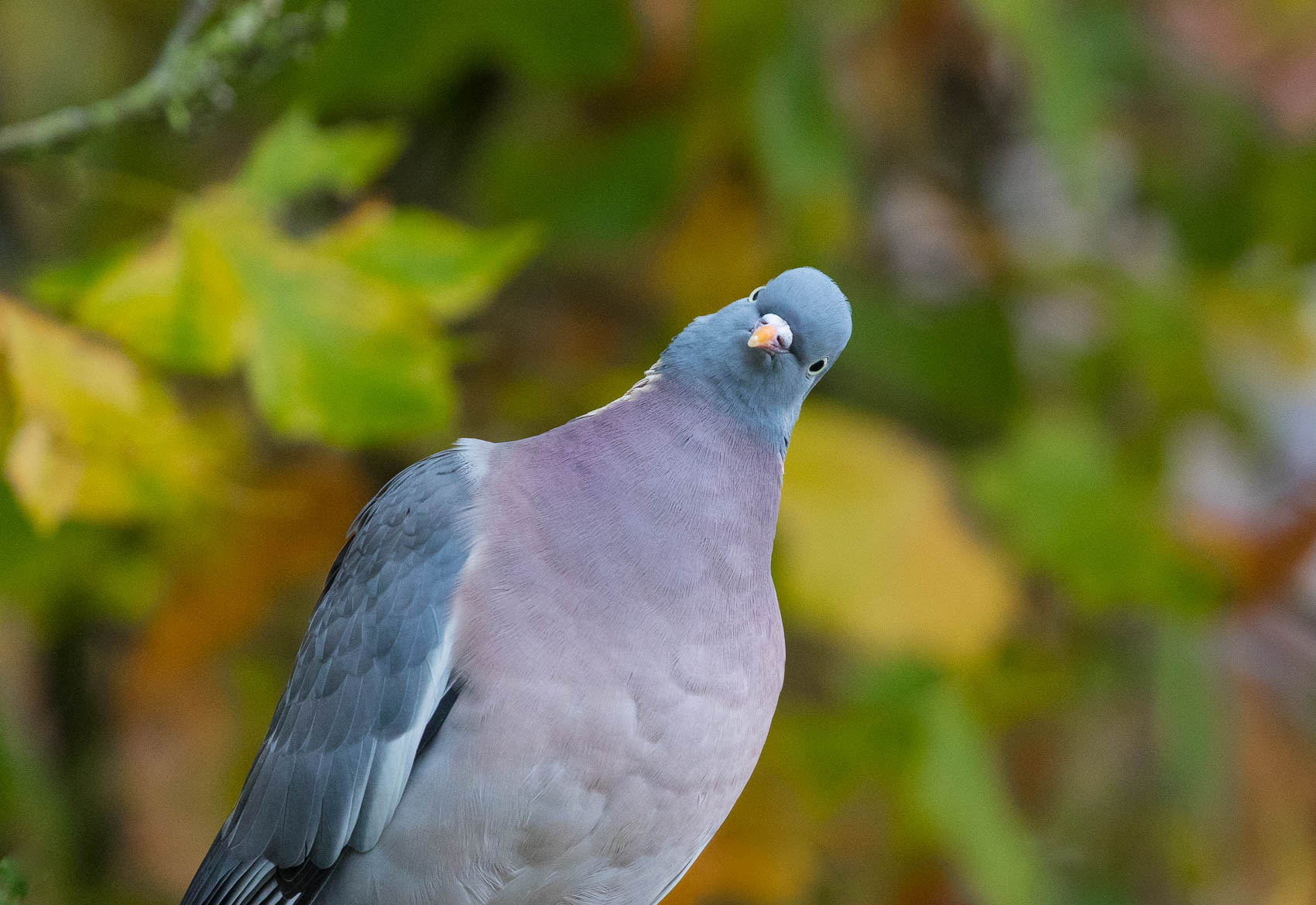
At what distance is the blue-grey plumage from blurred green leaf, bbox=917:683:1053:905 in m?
0.63

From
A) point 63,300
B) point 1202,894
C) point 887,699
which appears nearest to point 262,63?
point 63,300

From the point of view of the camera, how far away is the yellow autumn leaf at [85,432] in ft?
2.78

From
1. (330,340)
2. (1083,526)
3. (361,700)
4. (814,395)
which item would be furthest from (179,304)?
(1083,526)

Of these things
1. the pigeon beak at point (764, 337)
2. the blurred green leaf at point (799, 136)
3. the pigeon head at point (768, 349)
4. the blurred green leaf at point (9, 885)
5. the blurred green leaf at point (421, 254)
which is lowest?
the blurred green leaf at point (9, 885)

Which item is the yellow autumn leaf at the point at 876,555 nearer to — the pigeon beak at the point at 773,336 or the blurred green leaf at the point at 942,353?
the blurred green leaf at the point at 942,353

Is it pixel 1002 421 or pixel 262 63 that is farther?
pixel 1002 421

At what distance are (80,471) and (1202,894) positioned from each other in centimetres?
186

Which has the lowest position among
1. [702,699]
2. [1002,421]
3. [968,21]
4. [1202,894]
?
[702,699]

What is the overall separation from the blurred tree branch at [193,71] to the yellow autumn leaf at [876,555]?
0.71 m

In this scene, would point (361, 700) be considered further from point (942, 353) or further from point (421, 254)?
point (942, 353)

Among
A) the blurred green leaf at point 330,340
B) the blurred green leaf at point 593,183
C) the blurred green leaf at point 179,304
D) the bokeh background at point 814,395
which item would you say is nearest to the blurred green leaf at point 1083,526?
the bokeh background at point 814,395

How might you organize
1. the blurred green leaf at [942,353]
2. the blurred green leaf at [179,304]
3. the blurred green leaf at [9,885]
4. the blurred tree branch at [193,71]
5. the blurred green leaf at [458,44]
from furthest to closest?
the blurred green leaf at [942,353] → the blurred green leaf at [458,44] → the blurred green leaf at [179,304] → the blurred tree branch at [193,71] → the blurred green leaf at [9,885]

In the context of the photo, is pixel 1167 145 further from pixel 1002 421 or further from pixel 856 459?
pixel 856 459

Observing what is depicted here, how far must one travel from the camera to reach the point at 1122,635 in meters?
1.92
